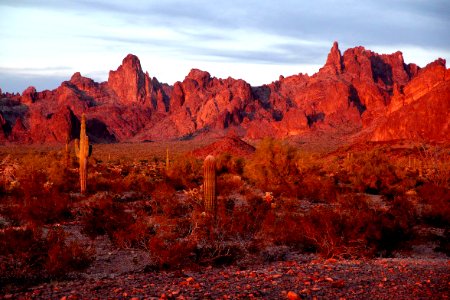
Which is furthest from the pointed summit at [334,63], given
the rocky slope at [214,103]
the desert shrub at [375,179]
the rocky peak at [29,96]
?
the desert shrub at [375,179]

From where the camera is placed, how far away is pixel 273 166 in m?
25.9

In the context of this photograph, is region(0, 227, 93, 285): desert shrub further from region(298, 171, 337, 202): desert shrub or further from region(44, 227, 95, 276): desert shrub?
region(298, 171, 337, 202): desert shrub

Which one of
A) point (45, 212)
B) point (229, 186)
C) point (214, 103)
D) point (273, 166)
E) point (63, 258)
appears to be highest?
point (214, 103)

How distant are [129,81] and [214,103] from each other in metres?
40.9

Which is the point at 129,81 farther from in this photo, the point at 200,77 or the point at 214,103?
the point at 214,103

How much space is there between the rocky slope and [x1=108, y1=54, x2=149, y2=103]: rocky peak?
331mm

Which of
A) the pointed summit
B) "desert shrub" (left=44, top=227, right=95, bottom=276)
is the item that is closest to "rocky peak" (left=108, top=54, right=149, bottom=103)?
the pointed summit

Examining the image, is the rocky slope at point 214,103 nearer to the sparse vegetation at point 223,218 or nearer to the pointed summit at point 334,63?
the pointed summit at point 334,63

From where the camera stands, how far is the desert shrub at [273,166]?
82.1 ft

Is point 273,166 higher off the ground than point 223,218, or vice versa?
point 273,166

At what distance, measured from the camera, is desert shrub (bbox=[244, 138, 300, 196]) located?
25.0 metres

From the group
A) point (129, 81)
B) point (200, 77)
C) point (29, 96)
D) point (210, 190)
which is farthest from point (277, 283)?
point (129, 81)

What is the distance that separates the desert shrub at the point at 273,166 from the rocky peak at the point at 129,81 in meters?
130

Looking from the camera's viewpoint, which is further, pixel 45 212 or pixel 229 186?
pixel 229 186
